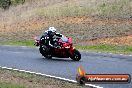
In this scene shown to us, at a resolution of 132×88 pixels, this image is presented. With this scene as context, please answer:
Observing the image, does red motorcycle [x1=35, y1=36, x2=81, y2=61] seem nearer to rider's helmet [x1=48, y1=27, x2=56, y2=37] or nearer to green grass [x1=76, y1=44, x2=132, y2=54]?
rider's helmet [x1=48, y1=27, x2=56, y2=37]

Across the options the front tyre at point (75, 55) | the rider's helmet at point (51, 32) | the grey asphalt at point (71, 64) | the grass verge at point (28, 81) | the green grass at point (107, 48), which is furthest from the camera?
the green grass at point (107, 48)

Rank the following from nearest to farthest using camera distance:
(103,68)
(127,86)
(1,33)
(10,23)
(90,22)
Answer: (127,86) → (103,68) → (90,22) → (1,33) → (10,23)

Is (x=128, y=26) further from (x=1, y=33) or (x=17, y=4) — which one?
(x=17, y=4)

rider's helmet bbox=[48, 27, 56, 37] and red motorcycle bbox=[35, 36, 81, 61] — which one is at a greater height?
rider's helmet bbox=[48, 27, 56, 37]

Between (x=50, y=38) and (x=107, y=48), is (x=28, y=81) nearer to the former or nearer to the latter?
(x=50, y=38)

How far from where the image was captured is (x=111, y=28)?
37.8m

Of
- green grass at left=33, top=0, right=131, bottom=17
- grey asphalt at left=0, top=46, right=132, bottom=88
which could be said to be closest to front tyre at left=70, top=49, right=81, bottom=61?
grey asphalt at left=0, top=46, right=132, bottom=88

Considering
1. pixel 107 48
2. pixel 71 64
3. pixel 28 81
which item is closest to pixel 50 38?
pixel 71 64

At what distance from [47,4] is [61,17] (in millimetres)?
9721

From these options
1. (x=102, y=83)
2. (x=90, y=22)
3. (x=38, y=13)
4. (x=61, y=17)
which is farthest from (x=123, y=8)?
(x=102, y=83)

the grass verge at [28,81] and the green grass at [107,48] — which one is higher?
the grass verge at [28,81]

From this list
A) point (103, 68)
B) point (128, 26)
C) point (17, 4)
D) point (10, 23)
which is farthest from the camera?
point (17, 4)

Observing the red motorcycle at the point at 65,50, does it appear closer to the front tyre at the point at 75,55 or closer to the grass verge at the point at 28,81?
the front tyre at the point at 75,55

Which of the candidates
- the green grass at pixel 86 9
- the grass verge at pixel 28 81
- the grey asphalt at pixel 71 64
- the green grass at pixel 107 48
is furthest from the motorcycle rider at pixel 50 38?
the green grass at pixel 86 9
